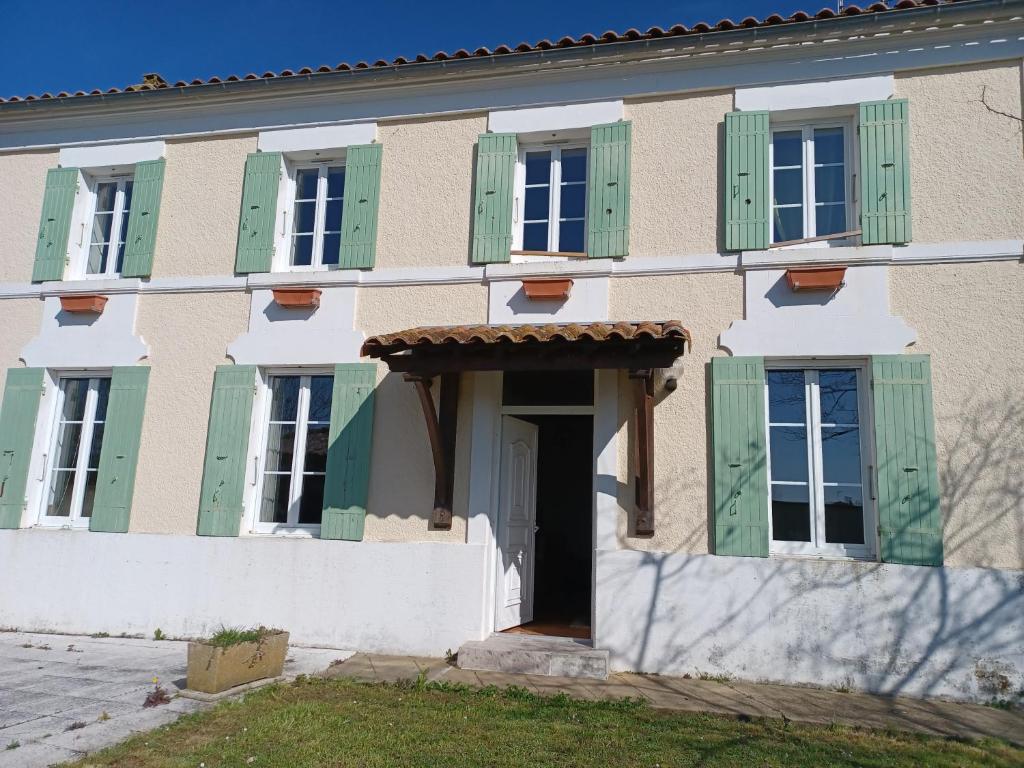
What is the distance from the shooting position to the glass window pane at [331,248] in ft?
26.6

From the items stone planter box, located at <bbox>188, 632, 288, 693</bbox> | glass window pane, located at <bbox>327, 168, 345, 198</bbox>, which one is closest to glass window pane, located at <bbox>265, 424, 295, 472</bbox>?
stone planter box, located at <bbox>188, 632, 288, 693</bbox>

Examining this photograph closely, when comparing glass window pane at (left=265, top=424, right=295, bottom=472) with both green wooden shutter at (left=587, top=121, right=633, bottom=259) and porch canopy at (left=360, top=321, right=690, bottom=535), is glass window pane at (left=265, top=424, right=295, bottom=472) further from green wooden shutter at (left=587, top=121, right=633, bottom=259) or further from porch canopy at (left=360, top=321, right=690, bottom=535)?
green wooden shutter at (left=587, top=121, right=633, bottom=259)

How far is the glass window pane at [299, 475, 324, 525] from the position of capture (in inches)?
301

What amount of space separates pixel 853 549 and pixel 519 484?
10.2 feet

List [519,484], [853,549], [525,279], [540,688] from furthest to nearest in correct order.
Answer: [519,484]
[525,279]
[853,549]
[540,688]

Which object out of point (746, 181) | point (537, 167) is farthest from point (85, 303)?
point (746, 181)

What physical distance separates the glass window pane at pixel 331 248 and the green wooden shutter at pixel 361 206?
263 mm

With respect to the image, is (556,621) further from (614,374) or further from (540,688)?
(614,374)

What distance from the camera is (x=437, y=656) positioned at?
273 inches

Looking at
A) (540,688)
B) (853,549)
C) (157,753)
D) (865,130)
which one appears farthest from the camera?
(865,130)

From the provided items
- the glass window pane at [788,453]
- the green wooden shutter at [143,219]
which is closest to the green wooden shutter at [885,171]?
the glass window pane at [788,453]

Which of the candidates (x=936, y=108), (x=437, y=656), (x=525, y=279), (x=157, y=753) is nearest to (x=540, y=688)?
(x=437, y=656)

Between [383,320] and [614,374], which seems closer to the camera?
[614,374]

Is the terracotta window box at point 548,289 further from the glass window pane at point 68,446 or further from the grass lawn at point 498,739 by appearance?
the glass window pane at point 68,446
